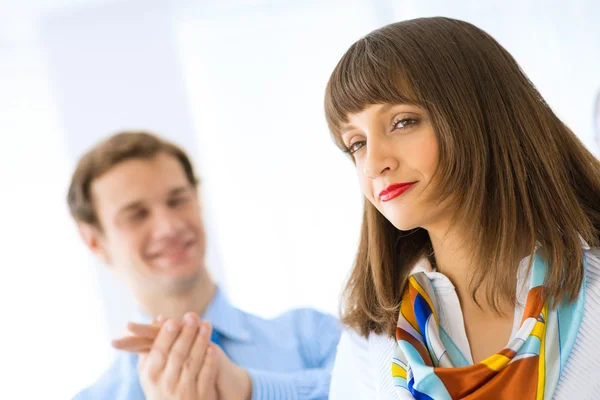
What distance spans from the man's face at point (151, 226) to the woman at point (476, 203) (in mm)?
776

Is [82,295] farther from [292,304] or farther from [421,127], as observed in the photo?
[421,127]

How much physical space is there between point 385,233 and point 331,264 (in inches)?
83.3

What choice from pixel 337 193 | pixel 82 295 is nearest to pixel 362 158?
pixel 337 193

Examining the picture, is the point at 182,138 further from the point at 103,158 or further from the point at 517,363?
the point at 517,363

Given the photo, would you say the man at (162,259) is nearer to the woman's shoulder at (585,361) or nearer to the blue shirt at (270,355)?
the blue shirt at (270,355)

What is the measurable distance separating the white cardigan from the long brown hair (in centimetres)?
3

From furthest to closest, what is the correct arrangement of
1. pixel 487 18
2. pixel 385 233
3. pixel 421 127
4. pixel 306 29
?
pixel 306 29
pixel 487 18
pixel 385 233
pixel 421 127

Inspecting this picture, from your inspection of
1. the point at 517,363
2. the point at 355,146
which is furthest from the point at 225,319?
the point at 517,363

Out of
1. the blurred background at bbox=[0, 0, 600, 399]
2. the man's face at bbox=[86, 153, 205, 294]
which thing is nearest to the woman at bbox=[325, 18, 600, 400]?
the man's face at bbox=[86, 153, 205, 294]

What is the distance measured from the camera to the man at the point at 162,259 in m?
1.76

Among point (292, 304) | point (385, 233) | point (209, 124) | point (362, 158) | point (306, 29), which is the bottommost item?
point (292, 304)

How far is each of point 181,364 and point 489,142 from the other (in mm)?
775

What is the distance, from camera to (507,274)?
1050 mm

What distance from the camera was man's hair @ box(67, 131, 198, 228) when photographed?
1850 millimetres
